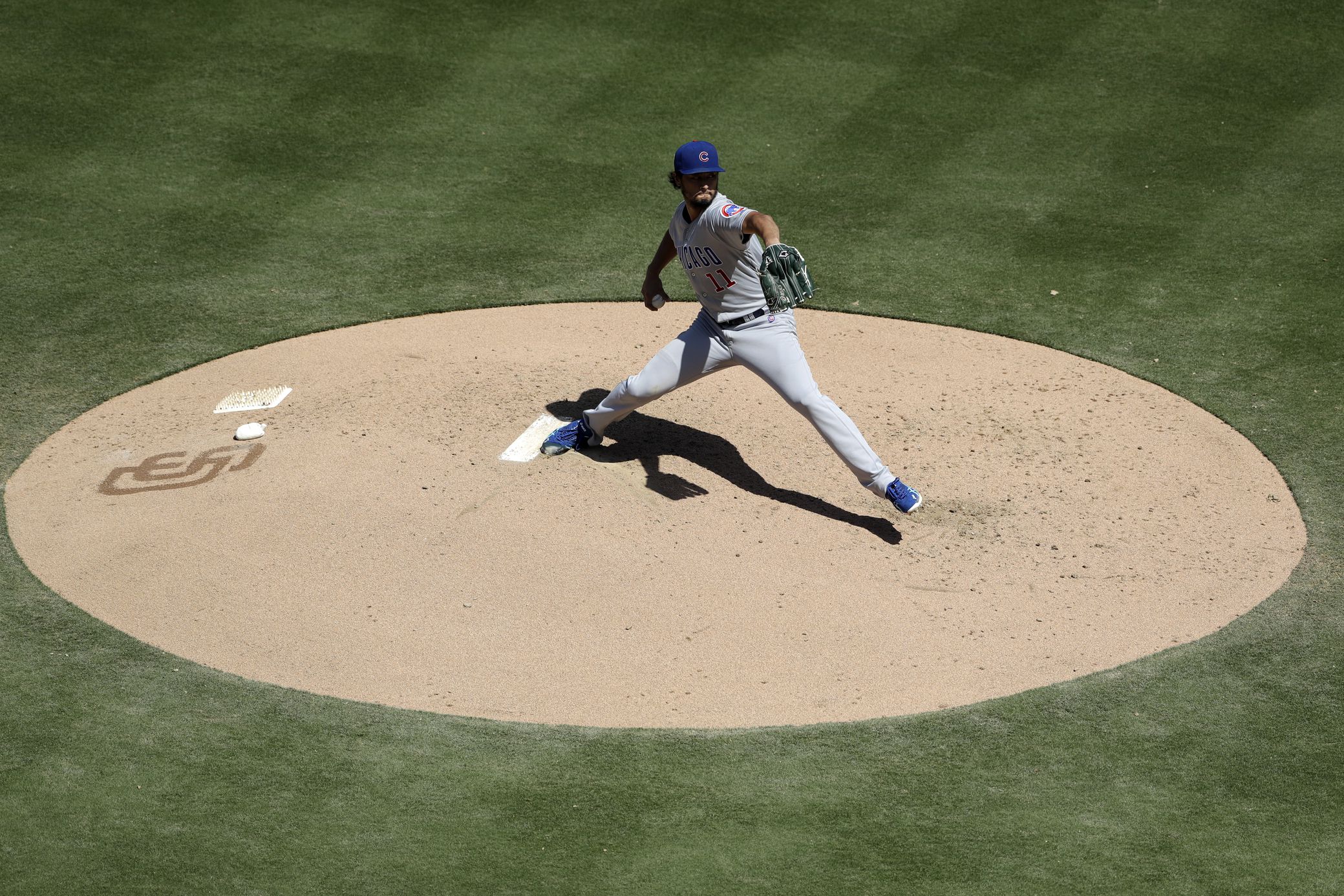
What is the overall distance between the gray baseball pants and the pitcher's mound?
406 millimetres

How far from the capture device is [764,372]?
760cm

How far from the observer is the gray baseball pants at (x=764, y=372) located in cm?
738

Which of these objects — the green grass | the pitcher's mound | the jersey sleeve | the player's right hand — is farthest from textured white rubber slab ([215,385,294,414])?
the jersey sleeve

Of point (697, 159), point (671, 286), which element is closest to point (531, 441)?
point (697, 159)

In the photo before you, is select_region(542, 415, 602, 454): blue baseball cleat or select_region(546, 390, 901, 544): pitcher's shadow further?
select_region(542, 415, 602, 454): blue baseball cleat

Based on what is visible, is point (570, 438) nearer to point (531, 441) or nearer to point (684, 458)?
point (531, 441)

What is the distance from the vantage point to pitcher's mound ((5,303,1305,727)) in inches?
258

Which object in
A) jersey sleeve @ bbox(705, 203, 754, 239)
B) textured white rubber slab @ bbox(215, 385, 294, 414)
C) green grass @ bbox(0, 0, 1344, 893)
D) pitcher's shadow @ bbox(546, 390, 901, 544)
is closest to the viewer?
green grass @ bbox(0, 0, 1344, 893)

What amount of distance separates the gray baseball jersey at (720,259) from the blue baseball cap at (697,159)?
0.18m

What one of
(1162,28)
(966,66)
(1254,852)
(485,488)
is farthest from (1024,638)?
(1162,28)

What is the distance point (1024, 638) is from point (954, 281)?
4243mm

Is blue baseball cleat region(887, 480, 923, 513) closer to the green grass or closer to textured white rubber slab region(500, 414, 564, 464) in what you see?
the green grass

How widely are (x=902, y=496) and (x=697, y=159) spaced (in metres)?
2.05

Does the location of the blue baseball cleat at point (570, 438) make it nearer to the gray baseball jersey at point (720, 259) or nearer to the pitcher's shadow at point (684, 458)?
the pitcher's shadow at point (684, 458)
